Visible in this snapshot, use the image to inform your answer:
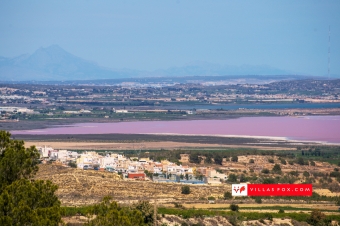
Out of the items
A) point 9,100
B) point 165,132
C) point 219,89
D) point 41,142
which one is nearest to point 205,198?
point 41,142

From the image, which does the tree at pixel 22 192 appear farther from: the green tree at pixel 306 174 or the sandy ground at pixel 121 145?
the sandy ground at pixel 121 145

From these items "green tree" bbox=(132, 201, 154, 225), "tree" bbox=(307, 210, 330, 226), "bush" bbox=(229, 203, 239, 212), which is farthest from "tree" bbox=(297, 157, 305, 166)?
"green tree" bbox=(132, 201, 154, 225)

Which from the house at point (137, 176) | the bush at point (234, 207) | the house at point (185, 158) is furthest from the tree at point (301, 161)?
the bush at point (234, 207)

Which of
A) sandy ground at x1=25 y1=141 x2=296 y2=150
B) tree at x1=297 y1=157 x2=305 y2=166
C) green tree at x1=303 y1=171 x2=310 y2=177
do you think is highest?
green tree at x1=303 y1=171 x2=310 y2=177

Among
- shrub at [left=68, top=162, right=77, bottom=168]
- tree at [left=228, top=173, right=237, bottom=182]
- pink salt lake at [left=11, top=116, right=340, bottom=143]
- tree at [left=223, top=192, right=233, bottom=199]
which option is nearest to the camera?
tree at [left=223, top=192, right=233, bottom=199]

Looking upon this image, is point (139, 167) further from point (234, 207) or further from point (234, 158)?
point (234, 207)

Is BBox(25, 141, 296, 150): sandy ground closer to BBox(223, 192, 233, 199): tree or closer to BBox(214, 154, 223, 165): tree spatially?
BBox(214, 154, 223, 165): tree

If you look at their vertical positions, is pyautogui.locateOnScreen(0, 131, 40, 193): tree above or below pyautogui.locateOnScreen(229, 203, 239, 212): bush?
above

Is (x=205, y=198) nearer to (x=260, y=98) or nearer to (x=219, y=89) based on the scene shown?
(x=260, y=98)
